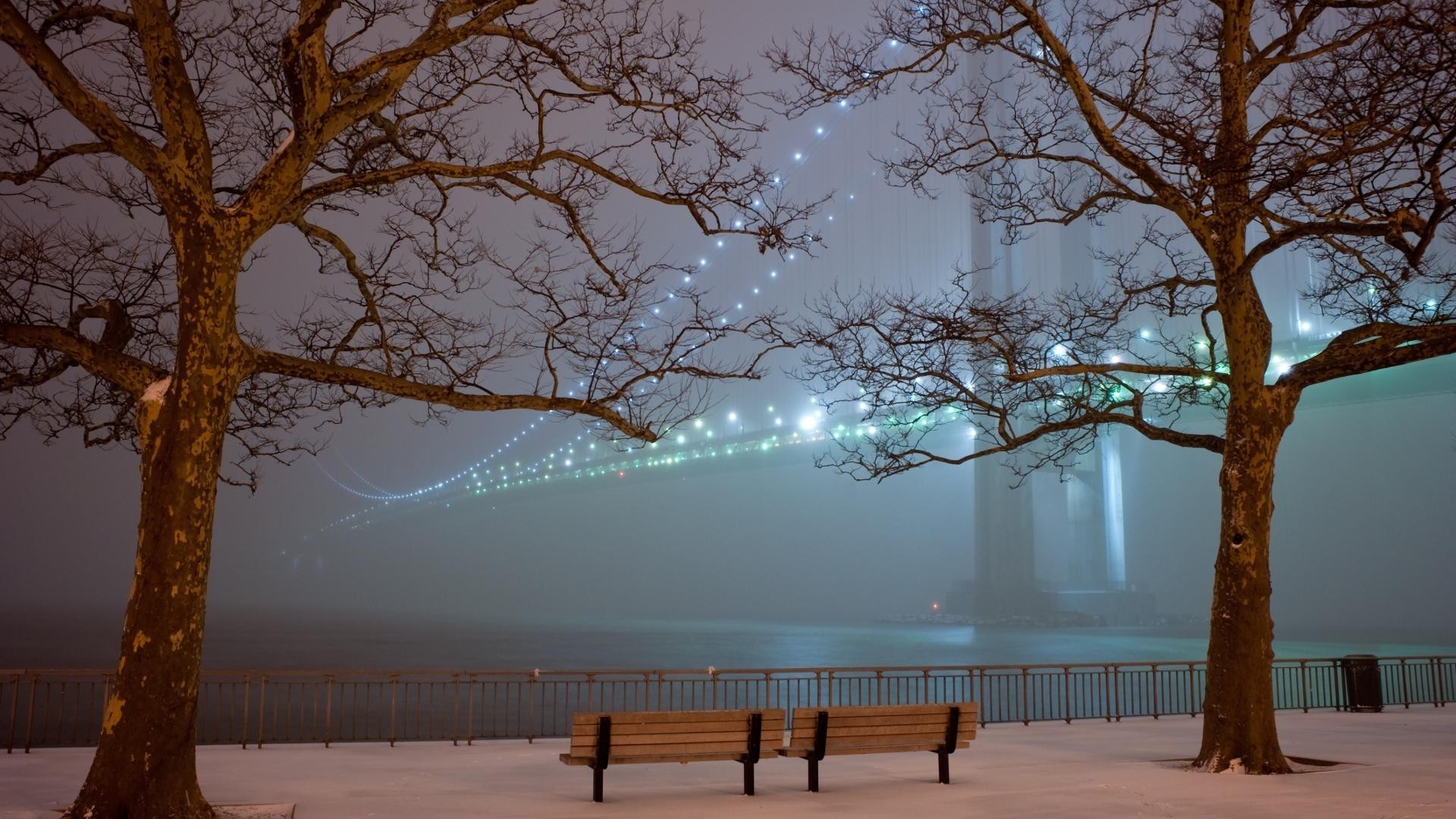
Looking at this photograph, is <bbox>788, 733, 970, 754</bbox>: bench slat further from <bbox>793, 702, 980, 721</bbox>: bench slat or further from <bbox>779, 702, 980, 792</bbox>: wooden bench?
<bbox>793, 702, 980, 721</bbox>: bench slat

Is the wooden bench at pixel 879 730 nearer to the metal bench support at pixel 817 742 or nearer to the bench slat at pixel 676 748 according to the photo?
the metal bench support at pixel 817 742

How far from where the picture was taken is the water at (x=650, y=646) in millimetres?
49656

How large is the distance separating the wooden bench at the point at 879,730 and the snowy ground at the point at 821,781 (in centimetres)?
27

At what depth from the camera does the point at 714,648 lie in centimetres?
6025

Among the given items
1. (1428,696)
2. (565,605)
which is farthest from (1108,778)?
(565,605)

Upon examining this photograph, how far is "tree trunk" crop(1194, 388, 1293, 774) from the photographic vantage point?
934 centimetres

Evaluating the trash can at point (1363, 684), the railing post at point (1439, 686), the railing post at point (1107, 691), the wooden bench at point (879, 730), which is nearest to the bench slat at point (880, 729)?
the wooden bench at point (879, 730)

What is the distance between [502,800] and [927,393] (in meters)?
5.61

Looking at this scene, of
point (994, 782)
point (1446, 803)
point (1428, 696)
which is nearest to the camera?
point (1446, 803)

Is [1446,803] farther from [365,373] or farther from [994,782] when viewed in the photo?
[365,373]

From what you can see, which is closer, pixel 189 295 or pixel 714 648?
pixel 189 295

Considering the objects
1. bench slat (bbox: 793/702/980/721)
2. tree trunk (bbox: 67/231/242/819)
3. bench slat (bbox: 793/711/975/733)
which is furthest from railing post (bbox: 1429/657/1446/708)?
tree trunk (bbox: 67/231/242/819)

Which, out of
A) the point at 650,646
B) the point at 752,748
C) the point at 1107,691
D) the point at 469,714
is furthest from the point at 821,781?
the point at 650,646

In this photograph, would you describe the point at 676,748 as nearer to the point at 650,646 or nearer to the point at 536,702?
the point at 536,702
